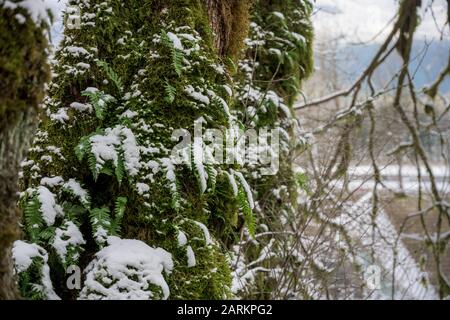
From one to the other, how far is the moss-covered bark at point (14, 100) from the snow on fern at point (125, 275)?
0.53 meters

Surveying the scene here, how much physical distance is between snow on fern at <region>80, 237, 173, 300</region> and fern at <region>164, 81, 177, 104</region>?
949mm

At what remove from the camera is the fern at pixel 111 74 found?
267 cm

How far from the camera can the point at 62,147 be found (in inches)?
103

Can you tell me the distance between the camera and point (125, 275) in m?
2.18

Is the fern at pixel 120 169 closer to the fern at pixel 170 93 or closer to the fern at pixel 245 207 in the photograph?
the fern at pixel 170 93

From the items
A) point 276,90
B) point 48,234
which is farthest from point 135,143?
point 276,90

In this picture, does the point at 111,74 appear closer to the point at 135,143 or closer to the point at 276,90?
the point at 135,143

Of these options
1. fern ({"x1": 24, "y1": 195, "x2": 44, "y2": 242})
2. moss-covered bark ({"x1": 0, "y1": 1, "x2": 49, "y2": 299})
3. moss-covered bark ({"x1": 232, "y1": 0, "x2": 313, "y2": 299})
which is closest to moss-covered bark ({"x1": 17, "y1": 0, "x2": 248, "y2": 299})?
fern ({"x1": 24, "y1": 195, "x2": 44, "y2": 242})

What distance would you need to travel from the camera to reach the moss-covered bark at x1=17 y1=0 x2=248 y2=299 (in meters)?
2.41

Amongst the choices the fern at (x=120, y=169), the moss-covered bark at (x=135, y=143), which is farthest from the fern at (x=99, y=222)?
the fern at (x=120, y=169)

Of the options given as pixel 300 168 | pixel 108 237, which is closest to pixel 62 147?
pixel 108 237

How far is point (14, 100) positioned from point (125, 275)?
1.11 metres

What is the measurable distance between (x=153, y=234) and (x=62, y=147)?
87 centimetres

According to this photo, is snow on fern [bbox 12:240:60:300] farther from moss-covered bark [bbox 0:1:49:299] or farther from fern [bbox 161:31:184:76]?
fern [bbox 161:31:184:76]
